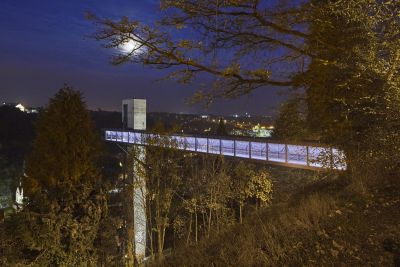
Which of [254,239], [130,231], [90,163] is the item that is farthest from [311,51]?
[130,231]

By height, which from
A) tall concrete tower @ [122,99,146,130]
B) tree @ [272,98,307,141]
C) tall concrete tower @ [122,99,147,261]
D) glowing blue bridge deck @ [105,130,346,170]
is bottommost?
tall concrete tower @ [122,99,147,261]

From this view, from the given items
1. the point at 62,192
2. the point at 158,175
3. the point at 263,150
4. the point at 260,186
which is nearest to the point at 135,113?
the point at 263,150

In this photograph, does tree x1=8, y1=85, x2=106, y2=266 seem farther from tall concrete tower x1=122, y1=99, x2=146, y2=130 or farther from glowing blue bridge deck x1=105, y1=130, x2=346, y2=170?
tall concrete tower x1=122, y1=99, x2=146, y2=130

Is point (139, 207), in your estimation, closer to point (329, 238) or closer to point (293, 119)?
point (293, 119)

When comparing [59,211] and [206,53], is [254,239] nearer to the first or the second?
[206,53]

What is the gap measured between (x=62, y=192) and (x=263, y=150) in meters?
9.71

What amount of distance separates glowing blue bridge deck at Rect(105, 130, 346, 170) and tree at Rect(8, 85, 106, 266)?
4260 mm

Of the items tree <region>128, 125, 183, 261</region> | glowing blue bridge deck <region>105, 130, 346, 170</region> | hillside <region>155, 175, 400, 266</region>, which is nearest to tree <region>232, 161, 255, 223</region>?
glowing blue bridge deck <region>105, 130, 346, 170</region>

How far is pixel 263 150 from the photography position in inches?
660

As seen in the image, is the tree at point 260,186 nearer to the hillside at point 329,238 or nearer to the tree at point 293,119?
the tree at point 293,119

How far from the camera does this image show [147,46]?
738cm

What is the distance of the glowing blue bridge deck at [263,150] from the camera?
8430 millimetres

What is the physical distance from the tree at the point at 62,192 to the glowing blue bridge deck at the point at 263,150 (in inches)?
168

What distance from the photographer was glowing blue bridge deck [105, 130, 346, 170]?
843 centimetres
